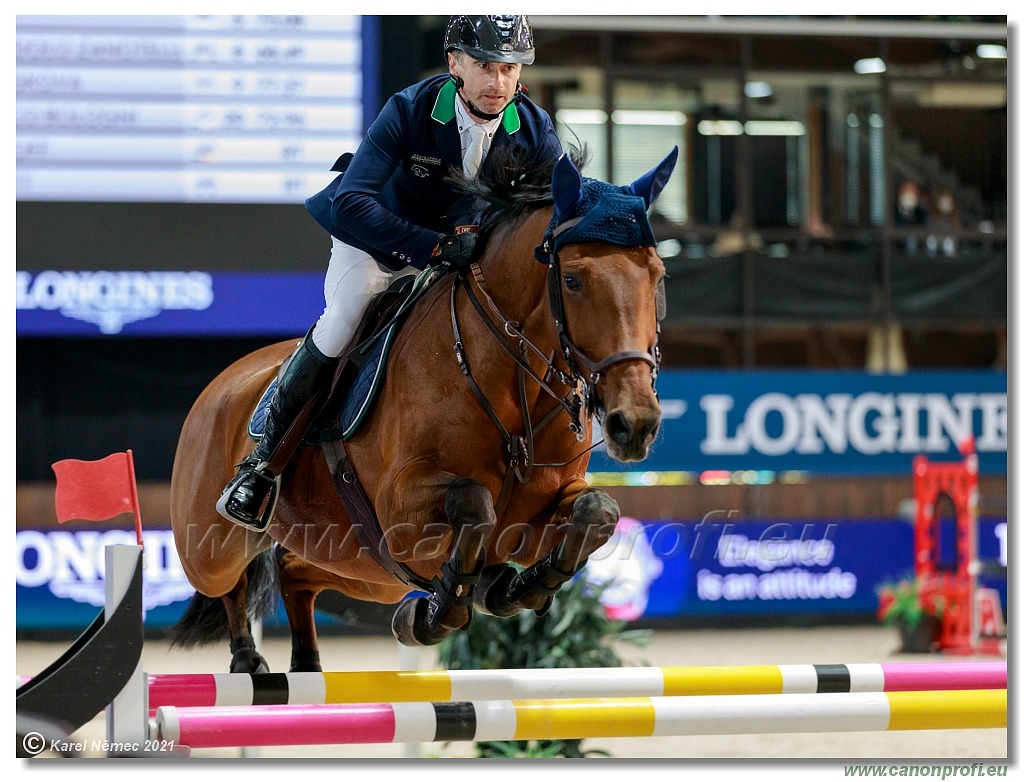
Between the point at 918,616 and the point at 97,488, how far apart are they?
19.1 ft

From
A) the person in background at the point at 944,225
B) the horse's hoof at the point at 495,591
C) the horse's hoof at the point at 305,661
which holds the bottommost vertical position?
the horse's hoof at the point at 305,661

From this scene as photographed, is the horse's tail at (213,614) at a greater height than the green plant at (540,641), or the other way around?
the horse's tail at (213,614)

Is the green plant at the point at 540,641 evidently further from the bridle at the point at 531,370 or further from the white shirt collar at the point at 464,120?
the white shirt collar at the point at 464,120

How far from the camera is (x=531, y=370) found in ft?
9.02

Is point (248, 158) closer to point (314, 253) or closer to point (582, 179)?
point (314, 253)

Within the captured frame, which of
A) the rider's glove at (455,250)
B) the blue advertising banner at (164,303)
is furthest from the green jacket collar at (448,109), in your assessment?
the blue advertising banner at (164,303)

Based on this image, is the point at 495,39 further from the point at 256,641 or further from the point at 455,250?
the point at 256,641

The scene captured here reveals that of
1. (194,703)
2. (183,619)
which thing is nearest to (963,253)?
(183,619)

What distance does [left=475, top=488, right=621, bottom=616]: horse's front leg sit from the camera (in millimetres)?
2672

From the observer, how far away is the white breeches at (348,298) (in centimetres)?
312

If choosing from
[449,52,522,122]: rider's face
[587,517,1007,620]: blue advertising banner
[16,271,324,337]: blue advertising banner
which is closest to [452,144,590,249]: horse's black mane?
[449,52,522,122]: rider's face

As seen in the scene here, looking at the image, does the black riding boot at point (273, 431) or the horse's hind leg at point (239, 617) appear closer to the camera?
the black riding boot at point (273, 431)

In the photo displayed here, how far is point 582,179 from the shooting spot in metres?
2.62

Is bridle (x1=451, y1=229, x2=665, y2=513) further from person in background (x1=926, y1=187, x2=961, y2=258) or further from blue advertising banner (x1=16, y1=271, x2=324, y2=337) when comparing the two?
person in background (x1=926, y1=187, x2=961, y2=258)
